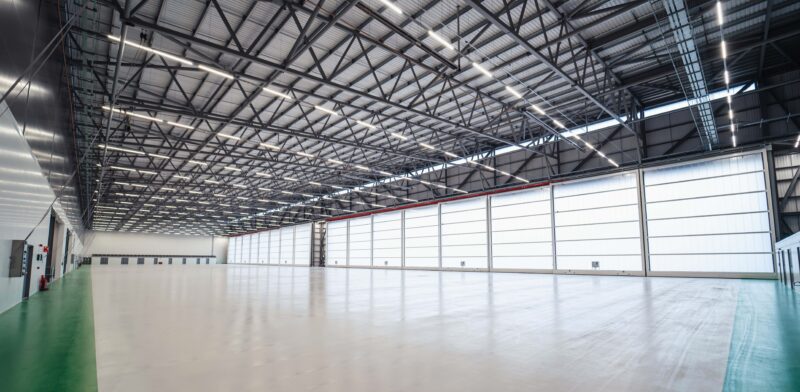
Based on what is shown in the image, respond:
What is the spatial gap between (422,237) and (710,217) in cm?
2447

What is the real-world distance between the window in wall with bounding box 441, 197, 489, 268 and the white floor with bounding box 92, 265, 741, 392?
24.2 m

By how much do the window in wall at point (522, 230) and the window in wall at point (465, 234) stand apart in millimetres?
1293

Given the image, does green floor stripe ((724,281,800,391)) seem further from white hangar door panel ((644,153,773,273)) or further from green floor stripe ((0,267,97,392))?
white hangar door panel ((644,153,773,273))

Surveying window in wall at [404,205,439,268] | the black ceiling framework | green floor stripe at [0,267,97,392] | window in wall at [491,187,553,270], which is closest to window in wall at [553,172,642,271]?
window in wall at [491,187,553,270]

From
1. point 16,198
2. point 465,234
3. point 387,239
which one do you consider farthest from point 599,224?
point 16,198

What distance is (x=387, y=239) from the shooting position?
46.0 m

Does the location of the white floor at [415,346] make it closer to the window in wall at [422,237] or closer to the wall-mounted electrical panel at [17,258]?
the wall-mounted electrical panel at [17,258]

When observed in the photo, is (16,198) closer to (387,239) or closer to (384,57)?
(384,57)

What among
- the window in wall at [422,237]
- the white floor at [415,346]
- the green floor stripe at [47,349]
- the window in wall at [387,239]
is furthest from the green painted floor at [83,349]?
the window in wall at [387,239]

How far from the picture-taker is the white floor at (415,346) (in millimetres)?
4605

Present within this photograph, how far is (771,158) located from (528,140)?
13779mm

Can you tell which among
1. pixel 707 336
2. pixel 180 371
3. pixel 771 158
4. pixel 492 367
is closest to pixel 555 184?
pixel 771 158

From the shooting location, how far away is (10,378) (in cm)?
511

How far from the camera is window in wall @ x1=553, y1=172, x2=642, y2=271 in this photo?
87.1 ft
